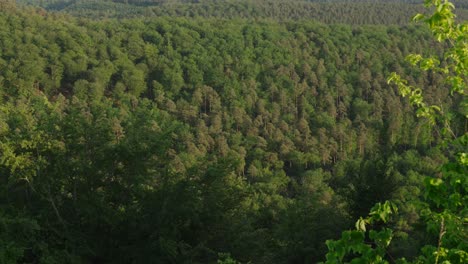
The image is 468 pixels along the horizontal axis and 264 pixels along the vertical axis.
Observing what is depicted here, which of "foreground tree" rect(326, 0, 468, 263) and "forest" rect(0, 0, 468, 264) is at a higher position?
"foreground tree" rect(326, 0, 468, 263)

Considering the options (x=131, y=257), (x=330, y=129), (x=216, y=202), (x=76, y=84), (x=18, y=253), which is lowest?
(x=330, y=129)

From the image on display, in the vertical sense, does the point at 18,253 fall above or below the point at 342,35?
above

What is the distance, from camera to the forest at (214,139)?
59.1 ft

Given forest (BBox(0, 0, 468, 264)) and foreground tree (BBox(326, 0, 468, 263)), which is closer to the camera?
→ foreground tree (BBox(326, 0, 468, 263))

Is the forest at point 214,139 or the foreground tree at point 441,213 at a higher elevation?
the foreground tree at point 441,213

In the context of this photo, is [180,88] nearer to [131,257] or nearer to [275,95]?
[275,95]

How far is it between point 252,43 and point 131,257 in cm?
14233

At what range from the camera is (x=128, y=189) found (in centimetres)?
2089

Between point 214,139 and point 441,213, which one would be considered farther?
point 214,139

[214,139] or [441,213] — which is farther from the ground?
[441,213]

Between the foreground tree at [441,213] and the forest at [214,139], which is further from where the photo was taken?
the forest at [214,139]

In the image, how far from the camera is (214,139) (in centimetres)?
10469

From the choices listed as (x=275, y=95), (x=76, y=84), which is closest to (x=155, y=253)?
(x=76, y=84)

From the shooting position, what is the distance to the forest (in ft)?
59.1
